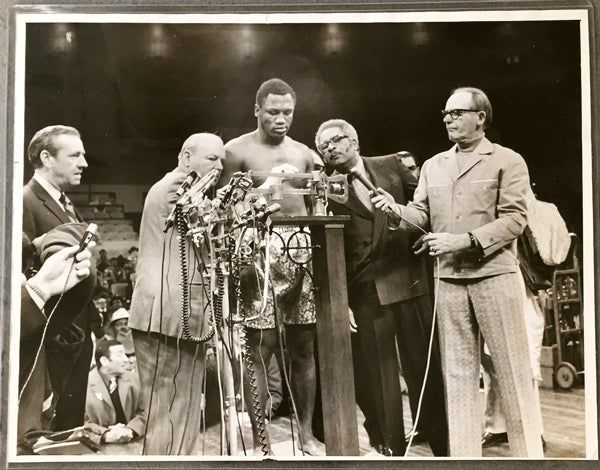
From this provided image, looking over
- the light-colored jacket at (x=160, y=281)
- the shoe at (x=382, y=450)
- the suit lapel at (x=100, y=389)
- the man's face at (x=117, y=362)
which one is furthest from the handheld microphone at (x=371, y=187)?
the suit lapel at (x=100, y=389)

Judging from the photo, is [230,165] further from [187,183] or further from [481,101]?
[481,101]

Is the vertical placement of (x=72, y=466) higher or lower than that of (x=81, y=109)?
lower

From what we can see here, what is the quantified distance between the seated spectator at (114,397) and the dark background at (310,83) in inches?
24.5

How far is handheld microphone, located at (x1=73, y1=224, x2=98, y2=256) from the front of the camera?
2.18m

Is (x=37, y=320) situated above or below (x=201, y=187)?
below

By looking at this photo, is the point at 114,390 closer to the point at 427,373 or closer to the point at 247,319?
the point at 247,319

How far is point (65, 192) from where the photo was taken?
7.20 feet

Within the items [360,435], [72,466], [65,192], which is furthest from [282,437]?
[65,192]

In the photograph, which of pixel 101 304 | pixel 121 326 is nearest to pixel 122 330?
pixel 121 326

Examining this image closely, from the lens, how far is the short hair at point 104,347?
6.99 ft

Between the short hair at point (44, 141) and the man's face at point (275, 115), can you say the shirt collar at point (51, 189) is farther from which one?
the man's face at point (275, 115)

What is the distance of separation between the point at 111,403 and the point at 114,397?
0.08 ft

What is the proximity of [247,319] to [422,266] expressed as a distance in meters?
0.65

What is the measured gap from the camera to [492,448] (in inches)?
82.9
